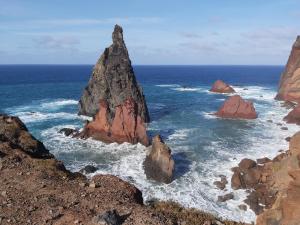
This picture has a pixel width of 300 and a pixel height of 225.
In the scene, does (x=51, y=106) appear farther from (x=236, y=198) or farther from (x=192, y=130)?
(x=236, y=198)

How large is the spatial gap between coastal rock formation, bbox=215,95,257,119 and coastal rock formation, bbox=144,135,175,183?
37402mm

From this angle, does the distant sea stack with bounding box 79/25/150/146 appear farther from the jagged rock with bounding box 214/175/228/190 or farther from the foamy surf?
the jagged rock with bounding box 214/175/228/190

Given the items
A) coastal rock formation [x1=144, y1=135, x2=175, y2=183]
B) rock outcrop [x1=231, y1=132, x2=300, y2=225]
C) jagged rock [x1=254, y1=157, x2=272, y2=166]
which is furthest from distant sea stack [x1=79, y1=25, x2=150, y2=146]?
rock outcrop [x1=231, y1=132, x2=300, y2=225]

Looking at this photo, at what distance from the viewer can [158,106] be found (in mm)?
96250

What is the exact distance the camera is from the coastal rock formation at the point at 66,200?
16.3 meters

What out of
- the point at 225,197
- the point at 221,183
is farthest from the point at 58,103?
the point at 225,197

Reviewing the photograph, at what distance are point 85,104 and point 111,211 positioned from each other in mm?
68609

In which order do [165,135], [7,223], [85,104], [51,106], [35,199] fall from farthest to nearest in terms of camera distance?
[51,106] < [85,104] < [165,135] < [35,199] < [7,223]

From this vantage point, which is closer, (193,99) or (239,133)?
(239,133)

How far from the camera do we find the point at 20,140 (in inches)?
1080

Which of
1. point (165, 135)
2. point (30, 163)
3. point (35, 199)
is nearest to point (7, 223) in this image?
point (35, 199)

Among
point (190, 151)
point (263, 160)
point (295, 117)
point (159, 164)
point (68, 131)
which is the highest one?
point (295, 117)

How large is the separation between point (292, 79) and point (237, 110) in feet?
88.3

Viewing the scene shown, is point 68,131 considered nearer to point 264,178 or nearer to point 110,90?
point 110,90
